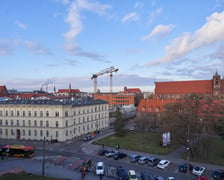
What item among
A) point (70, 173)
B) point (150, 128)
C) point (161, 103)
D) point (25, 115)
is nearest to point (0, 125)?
point (25, 115)

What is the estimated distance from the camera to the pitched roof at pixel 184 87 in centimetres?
10178

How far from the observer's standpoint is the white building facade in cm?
5403

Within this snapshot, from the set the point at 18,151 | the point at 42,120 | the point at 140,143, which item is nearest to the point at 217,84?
the point at 140,143

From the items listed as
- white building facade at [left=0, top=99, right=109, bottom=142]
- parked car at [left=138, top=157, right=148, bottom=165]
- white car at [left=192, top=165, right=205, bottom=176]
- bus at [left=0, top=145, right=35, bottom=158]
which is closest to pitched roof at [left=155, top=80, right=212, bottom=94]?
white building facade at [left=0, top=99, right=109, bottom=142]

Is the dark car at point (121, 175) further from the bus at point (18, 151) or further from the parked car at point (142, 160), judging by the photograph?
the bus at point (18, 151)

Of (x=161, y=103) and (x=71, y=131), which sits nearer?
(x=71, y=131)

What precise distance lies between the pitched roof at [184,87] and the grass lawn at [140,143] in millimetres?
52481

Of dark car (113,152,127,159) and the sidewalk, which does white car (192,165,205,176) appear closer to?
the sidewalk

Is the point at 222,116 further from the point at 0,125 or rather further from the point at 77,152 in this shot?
the point at 0,125

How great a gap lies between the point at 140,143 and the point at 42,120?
25.3 metres

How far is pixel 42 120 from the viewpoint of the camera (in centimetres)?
5516

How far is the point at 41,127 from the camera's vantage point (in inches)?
2159

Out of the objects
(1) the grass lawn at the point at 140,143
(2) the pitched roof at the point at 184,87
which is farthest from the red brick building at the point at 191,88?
(1) the grass lawn at the point at 140,143

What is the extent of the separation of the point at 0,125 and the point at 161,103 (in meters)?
50.6
